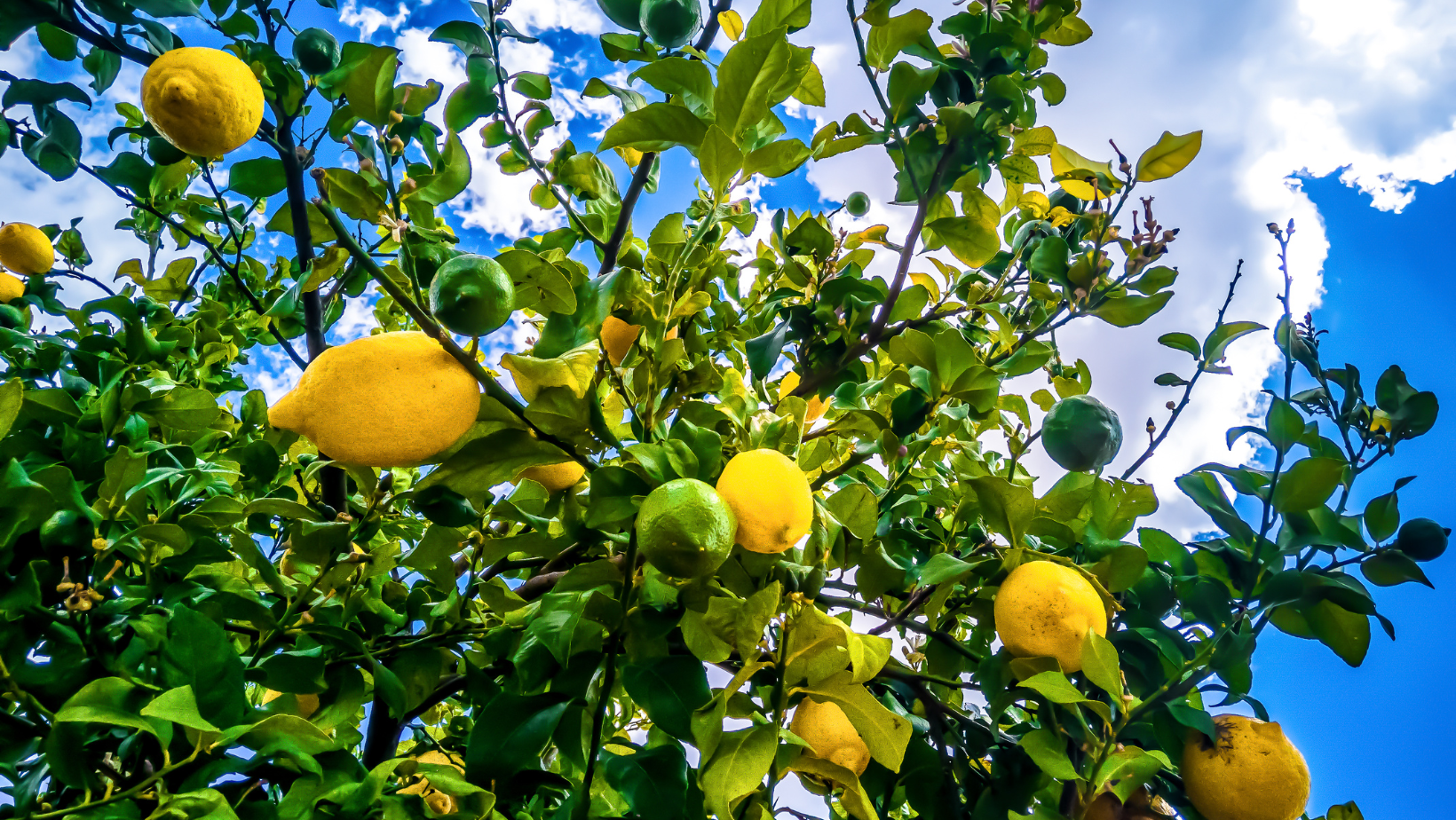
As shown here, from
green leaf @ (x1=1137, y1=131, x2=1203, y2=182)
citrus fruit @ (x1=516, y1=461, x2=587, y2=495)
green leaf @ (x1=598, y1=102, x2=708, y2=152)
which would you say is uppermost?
green leaf @ (x1=1137, y1=131, x2=1203, y2=182)

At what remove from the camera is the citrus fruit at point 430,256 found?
0.82 metres

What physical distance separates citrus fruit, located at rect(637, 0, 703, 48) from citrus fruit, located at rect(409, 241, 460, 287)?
0.37 meters

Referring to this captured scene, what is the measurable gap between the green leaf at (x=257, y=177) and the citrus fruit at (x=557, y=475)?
1.70ft

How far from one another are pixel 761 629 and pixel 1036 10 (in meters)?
1.17

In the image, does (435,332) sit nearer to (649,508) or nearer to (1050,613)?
(649,508)

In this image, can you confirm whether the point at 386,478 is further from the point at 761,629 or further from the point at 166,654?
the point at 761,629

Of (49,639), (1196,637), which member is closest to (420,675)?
(49,639)

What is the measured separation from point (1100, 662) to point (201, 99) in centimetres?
119

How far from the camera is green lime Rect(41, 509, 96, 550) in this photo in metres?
0.91

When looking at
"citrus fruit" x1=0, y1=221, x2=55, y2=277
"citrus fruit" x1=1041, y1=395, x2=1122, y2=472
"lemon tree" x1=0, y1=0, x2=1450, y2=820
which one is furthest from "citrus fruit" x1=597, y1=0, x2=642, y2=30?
"citrus fruit" x1=0, y1=221, x2=55, y2=277

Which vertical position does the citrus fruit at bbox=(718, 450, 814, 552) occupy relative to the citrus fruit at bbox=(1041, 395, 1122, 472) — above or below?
below

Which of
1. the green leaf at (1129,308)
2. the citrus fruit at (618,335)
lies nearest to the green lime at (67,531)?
the citrus fruit at (618,335)

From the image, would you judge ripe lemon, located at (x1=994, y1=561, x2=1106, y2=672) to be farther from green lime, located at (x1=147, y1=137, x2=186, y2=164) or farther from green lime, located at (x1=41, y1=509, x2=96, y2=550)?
green lime, located at (x1=147, y1=137, x2=186, y2=164)

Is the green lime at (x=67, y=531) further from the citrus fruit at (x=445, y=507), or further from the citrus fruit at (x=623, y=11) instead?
the citrus fruit at (x=623, y=11)
